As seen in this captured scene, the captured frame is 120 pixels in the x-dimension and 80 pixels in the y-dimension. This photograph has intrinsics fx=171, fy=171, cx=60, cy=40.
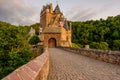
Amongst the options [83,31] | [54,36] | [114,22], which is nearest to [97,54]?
[54,36]

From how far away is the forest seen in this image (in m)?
77.8

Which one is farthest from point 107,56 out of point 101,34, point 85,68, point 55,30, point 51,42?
point 101,34

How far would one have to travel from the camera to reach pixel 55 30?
4188cm

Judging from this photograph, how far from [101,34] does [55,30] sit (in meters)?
48.0

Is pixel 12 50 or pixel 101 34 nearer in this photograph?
pixel 12 50

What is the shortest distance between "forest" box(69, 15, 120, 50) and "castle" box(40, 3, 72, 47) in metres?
17.3

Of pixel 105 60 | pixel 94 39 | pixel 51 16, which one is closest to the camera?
pixel 105 60

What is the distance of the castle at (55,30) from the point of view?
1607 inches

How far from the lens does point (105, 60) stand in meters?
12.1

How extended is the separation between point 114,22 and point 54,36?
172 ft

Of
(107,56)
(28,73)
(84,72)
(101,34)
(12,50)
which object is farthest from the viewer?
(101,34)

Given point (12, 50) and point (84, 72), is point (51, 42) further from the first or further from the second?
point (84, 72)

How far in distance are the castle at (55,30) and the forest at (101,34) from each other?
56.8 ft

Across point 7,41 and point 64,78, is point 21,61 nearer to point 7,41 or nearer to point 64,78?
point 7,41
